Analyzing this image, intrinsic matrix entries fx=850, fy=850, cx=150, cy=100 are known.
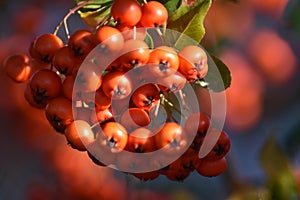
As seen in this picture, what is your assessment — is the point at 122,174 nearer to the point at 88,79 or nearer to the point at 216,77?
the point at 216,77

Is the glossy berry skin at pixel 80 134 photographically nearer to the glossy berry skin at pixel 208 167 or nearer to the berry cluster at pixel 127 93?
the berry cluster at pixel 127 93

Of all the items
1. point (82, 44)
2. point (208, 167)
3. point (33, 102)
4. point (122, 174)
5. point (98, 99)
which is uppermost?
point (82, 44)

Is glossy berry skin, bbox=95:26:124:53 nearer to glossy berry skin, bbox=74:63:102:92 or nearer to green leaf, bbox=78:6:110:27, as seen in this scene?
glossy berry skin, bbox=74:63:102:92

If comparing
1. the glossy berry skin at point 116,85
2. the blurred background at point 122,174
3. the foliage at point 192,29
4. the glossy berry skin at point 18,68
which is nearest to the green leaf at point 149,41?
the foliage at point 192,29

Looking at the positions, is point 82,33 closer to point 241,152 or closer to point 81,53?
point 81,53

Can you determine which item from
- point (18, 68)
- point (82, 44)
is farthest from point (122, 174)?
point (82, 44)

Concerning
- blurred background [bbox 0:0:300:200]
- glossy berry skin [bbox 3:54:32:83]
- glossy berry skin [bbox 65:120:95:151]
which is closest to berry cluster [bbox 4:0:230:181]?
glossy berry skin [bbox 65:120:95:151]

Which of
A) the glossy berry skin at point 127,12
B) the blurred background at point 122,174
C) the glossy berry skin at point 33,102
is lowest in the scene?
the blurred background at point 122,174
